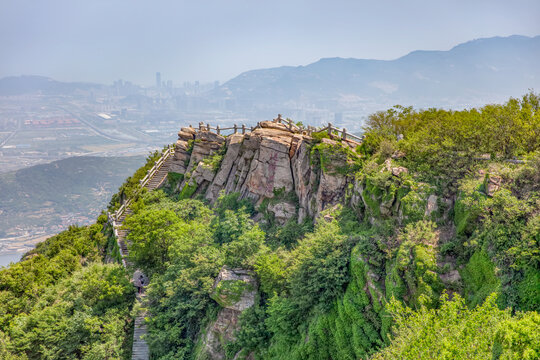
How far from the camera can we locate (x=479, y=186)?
14.5 metres

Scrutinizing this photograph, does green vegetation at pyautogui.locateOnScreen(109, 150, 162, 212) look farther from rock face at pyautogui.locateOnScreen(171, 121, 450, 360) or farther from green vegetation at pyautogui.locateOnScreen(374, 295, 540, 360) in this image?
green vegetation at pyautogui.locateOnScreen(374, 295, 540, 360)

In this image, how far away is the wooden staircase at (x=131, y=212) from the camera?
70.3 feet

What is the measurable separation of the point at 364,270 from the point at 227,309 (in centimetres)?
804

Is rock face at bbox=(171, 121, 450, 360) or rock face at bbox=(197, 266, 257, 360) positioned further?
rock face at bbox=(197, 266, 257, 360)

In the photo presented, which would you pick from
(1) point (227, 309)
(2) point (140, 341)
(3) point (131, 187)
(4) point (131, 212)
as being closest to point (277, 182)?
(1) point (227, 309)

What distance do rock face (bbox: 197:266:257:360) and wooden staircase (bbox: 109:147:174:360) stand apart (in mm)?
4866

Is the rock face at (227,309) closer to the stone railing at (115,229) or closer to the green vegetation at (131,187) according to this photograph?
the stone railing at (115,229)

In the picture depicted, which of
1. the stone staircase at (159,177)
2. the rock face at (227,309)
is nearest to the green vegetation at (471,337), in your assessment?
the rock face at (227,309)

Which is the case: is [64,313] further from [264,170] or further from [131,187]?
[131,187]

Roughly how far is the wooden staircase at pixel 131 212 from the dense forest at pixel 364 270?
2.54ft

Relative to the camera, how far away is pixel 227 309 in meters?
19.1

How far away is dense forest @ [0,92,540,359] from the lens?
10.8m

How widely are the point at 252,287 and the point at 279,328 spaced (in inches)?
118

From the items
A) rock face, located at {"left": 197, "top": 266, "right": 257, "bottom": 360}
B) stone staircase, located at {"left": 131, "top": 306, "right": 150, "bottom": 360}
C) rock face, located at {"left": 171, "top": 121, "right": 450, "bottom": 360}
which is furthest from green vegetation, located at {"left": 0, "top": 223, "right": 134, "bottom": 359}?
rock face, located at {"left": 171, "top": 121, "right": 450, "bottom": 360}
